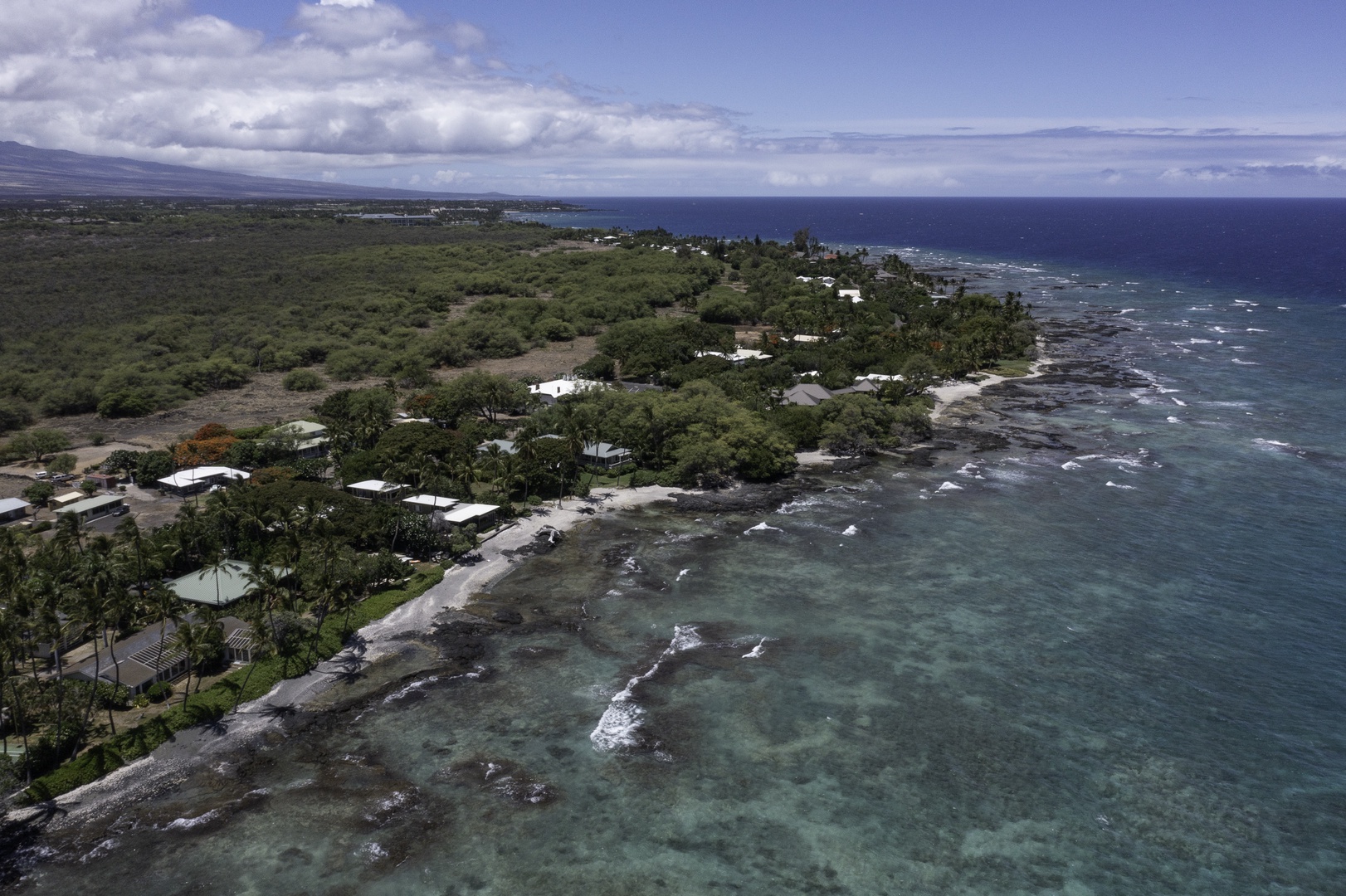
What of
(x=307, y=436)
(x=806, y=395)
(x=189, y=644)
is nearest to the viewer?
(x=189, y=644)

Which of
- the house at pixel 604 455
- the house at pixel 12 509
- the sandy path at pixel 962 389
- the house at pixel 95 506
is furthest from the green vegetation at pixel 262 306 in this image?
the sandy path at pixel 962 389

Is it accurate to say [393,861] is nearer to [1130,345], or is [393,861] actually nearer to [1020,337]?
[1020,337]

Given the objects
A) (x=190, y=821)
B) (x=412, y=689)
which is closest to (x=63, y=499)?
(x=412, y=689)

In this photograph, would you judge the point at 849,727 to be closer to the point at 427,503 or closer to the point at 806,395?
the point at 427,503

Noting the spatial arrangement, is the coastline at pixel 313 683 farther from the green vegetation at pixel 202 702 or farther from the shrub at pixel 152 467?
the shrub at pixel 152 467

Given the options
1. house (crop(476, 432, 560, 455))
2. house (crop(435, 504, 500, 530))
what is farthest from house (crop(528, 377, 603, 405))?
house (crop(435, 504, 500, 530))

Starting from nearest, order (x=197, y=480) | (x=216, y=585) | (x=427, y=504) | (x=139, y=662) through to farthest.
→ (x=139, y=662) → (x=216, y=585) → (x=427, y=504) → (x=197, y=480)

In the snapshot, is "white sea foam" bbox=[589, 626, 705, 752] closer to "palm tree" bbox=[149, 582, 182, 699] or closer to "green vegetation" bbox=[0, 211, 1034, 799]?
"green vegetation" bbox=[0, 211, 1034, 799]
